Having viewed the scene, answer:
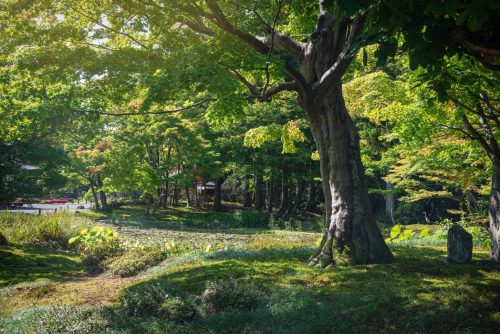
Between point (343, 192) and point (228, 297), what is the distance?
3614 mm

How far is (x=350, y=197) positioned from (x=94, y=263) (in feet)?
28.5

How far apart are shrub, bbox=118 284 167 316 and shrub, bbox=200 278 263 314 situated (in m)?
0.81

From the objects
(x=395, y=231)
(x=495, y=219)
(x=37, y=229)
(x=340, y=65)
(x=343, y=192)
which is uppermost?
(x=340, y=65)

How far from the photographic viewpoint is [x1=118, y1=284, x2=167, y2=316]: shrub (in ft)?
22.2

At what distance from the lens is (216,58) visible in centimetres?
786

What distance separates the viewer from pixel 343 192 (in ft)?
29.0

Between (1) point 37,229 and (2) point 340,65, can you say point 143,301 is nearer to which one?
(2) point 340,65

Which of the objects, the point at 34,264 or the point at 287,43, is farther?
the point at 34,264

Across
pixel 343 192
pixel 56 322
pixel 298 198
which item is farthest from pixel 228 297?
pixel 298 198

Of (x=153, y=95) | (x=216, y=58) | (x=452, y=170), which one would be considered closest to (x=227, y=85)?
(x=216, y=58)

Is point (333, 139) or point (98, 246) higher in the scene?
point (333, 139)

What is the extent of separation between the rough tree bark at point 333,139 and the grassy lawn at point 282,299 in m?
0.61

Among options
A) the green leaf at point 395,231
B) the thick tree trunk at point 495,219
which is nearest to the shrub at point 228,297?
the thick tree trunk at point 495,219

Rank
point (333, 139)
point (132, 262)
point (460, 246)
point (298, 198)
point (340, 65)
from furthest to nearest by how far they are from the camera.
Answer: point (298, 198)
point (132, 262)
point (333, 139)
point (460, 246)
point (340, 65)
